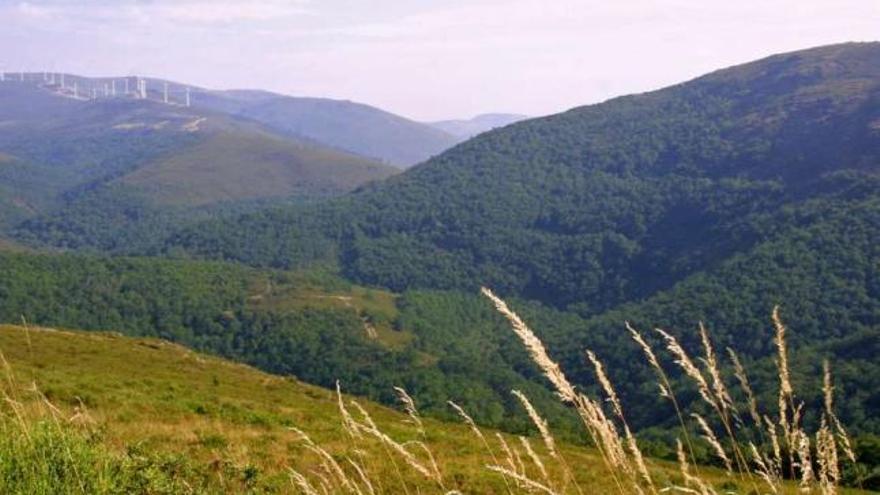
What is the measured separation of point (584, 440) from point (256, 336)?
8910 cm

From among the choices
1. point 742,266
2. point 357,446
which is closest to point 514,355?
point 742,266

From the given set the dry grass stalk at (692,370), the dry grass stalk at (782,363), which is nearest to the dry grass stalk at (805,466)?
the dry grass stalk at (782,363)

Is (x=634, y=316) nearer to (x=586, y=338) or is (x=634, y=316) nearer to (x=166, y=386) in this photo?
(x=586, y=338)

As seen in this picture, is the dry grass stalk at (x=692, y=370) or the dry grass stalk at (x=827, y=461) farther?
the dry grass stalk at (x=692, y=370)

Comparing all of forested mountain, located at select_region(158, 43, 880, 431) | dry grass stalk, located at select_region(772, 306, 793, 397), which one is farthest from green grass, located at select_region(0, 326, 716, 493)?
forested mountain, located at select_region(158, 43, 880, 431)

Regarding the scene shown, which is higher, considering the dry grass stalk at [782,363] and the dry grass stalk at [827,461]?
the dry grass stalk at [782,363]

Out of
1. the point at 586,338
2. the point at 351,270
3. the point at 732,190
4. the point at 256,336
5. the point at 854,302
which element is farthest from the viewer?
the point at 351,270

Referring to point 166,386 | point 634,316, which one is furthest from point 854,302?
point 166,386

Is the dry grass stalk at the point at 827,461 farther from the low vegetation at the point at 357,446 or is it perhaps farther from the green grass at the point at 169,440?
the green grass at the point at 169,440

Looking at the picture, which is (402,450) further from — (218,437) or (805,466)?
(218,437)

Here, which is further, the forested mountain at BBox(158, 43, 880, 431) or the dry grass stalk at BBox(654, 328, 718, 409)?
the forested mountain at BBox(158, 43, 880, 431)

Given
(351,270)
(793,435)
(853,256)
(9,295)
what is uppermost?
(793,435)

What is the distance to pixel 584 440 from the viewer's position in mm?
35031

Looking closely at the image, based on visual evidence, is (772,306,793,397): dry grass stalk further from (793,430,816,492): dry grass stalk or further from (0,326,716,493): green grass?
(0,326,716,493): green grass
